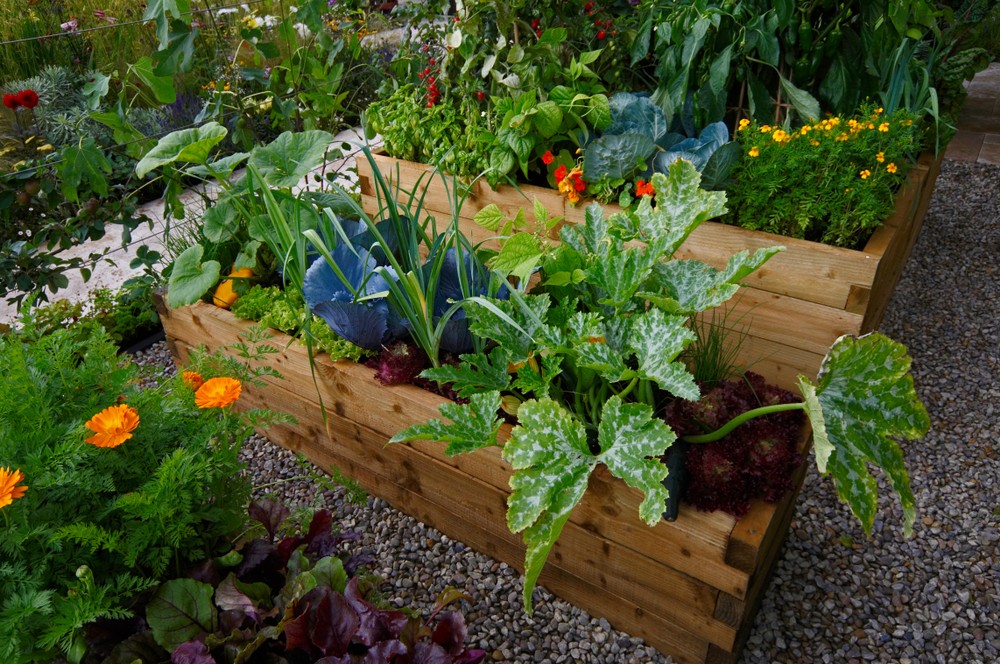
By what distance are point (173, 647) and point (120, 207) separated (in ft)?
5.33

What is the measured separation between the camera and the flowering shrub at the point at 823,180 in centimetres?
173

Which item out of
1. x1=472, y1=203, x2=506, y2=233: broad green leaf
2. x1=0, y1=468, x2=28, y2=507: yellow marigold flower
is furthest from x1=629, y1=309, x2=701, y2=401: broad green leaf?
x1=0, y1=468, x2=28, y2=507: yellow marigold flower

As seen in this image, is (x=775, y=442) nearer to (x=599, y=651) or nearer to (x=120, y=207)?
(x=599, y=651)

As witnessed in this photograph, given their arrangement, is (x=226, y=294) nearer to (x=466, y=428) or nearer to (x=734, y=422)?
(x=466, y=428)

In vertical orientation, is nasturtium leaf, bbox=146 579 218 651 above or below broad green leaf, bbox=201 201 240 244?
below

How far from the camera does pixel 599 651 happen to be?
143 cm

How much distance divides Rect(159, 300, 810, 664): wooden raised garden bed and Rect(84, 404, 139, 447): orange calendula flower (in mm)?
613

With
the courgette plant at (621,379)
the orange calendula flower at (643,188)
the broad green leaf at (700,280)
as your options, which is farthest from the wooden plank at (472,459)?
the orange calendula flower at (643,188)

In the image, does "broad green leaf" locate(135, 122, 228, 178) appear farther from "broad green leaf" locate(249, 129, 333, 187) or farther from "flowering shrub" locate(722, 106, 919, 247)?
"flowering shrub" locate(722, 106, 919, 247)

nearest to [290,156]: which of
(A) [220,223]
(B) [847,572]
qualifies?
(A) [220,223]

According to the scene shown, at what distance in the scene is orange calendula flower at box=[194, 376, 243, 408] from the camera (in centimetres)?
111

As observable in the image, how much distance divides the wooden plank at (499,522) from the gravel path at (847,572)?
132mm

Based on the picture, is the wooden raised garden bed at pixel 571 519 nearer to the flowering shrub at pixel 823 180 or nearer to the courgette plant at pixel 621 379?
the courgette plant at pixel 621 379

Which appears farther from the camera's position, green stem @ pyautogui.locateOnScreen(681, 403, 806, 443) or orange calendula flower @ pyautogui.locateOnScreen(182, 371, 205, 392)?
orange calendula flower @ pyautogui.locateOnScreen(182, 371, 205, 392)
